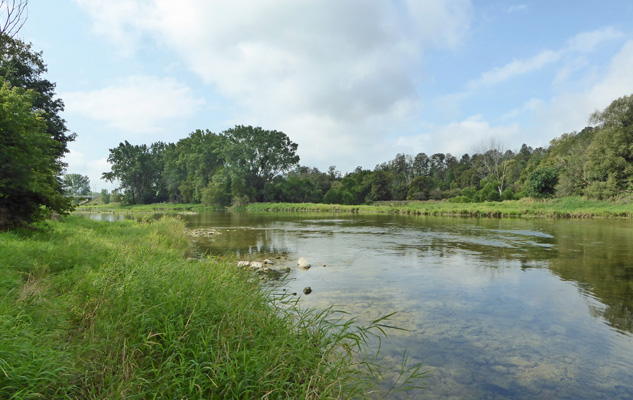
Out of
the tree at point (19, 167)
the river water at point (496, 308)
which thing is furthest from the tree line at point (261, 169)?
the river water at point (496, 308)

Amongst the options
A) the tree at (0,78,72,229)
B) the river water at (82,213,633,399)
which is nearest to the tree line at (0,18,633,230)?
the tree at (0,78,72,229)

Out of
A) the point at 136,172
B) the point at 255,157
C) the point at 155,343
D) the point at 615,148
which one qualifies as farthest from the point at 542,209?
the point at 136,172

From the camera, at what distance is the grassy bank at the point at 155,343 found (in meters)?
2.81

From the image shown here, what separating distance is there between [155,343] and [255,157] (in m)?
65.2

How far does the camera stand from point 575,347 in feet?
17.0

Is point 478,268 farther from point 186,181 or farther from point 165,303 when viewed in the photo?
point 186,181

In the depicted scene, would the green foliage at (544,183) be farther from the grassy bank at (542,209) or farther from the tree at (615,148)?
the tree at (615,148)

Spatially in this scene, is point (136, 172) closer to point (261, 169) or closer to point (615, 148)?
point (261, 169)

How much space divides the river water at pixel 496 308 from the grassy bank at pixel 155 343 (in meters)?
1.70

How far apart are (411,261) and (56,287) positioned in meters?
10.3

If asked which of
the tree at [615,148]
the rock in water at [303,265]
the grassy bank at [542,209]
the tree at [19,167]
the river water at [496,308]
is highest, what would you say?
the tree at [615,148]

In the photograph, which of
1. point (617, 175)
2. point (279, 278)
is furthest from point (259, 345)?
point (617, 175)

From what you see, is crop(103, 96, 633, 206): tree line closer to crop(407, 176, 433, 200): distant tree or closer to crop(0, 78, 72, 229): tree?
crop(407, 176, 433, 200): distant tree

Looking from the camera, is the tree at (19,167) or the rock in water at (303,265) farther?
the rock in water at (303,265)
